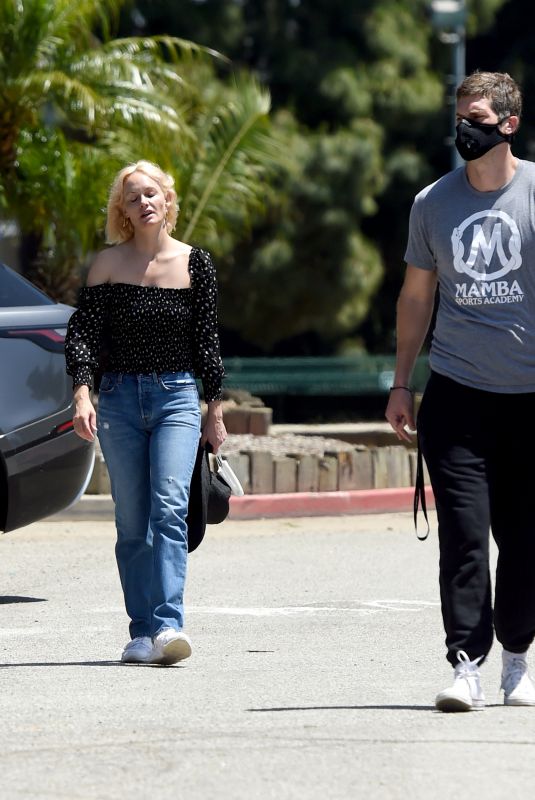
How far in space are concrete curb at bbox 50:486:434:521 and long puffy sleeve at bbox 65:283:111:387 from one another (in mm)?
5440

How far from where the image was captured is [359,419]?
28375 mm

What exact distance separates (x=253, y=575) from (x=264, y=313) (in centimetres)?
1858

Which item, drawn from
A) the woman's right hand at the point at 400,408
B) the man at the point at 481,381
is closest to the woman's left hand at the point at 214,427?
the woman's right hand at the point at 400,408

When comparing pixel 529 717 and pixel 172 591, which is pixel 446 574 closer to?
pixel 529 717

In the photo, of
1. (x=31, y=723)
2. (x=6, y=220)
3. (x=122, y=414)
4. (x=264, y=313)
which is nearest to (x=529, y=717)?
(x=31, y=723)

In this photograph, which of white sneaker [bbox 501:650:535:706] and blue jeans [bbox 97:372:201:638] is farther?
blue jeans [bbox 97:372:201:638]

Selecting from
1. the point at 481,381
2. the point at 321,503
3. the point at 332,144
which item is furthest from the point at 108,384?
the point at 332,144

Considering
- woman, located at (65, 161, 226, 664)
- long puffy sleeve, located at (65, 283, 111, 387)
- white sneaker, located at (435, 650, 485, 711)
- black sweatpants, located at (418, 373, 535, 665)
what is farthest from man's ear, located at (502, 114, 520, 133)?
long puffy sleeve, located at (65, 283, 111, 387)

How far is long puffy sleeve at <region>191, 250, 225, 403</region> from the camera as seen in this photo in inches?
248

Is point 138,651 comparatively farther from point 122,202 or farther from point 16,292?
point 16,292

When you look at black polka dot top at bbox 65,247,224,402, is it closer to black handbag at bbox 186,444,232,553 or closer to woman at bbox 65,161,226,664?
woman at bbox 65,161,226,664

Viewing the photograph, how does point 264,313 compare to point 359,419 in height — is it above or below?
above

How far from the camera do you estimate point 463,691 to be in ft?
16.9

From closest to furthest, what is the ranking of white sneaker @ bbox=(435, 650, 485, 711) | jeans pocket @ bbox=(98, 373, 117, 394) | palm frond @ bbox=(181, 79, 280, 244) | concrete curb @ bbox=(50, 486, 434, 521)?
white sneaker @ bbox=(435, 650, 485, 711), jeans pocket @ bbox=(98, 373, 117, 394), concrete curb @ bbox=(50, 486, 434, 521), palm frond @ bbox=(181, 79, 280, 244)
